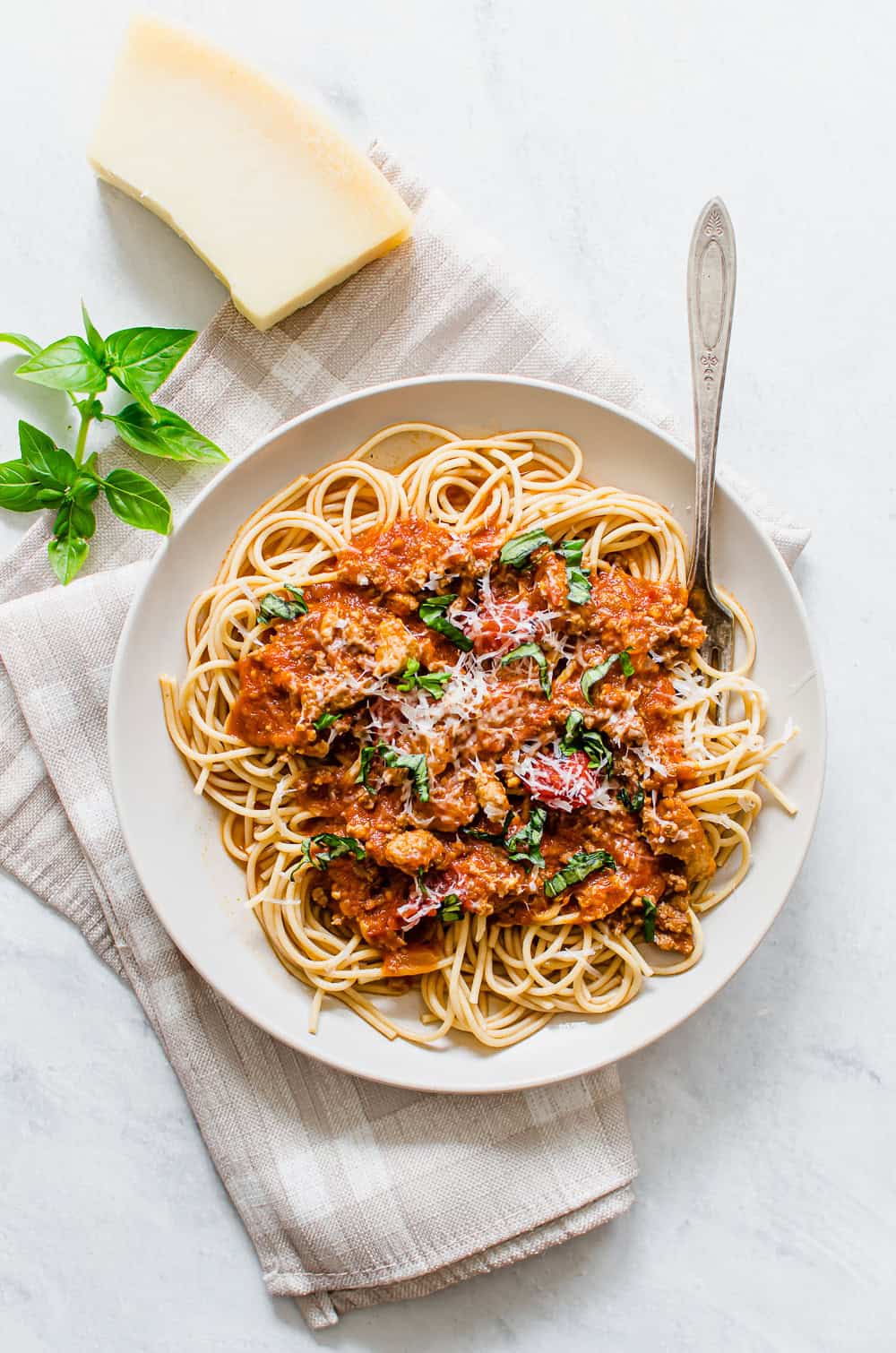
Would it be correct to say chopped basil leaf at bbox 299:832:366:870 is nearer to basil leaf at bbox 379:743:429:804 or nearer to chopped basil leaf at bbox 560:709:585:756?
basil leaf at bbox 379:743:429:804

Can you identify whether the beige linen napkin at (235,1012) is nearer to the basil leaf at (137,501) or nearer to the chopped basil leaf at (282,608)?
the basil leaf at (137,501)

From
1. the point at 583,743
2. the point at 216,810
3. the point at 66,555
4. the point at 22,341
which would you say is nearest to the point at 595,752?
the point at 583,743

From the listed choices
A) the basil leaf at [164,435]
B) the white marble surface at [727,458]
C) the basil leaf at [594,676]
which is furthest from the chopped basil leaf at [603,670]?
the basil leaf at [164,435]

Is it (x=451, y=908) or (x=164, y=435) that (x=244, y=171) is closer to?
(x=164, y=435)

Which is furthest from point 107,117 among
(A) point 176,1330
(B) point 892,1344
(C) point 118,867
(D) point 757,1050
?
(B) point 892,1344

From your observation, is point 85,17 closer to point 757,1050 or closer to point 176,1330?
point 757,1050

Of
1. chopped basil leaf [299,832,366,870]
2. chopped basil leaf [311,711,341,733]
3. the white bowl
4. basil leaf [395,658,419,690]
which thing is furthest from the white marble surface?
basil leaf [395,658,419,690]
